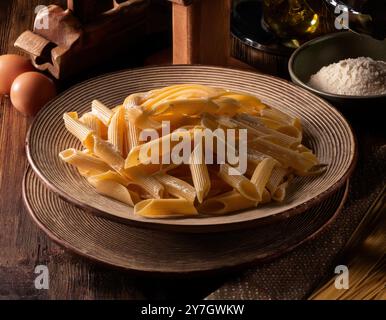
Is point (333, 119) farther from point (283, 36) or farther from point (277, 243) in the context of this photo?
point (283, 36)

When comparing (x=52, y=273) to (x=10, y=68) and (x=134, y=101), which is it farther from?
(x=10, y=68)

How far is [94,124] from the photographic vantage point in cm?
134

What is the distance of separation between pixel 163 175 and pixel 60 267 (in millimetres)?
216

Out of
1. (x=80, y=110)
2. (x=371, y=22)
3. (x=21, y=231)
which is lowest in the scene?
(x=21, y=231)

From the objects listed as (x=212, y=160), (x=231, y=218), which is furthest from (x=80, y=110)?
(x=231, y=218)

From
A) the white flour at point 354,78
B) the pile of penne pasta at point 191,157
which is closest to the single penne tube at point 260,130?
the pile of penne pasta at point 191,157

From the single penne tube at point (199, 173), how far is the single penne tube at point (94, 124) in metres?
0.20

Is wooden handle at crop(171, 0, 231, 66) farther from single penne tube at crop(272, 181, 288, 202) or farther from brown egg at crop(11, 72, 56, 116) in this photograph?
single penne tube at crop(272, 181, 288, 202)

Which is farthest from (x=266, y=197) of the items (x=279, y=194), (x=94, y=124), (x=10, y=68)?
(x=10, y=68)

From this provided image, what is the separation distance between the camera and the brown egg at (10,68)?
5.56ft

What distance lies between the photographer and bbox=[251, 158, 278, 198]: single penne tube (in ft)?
3.89

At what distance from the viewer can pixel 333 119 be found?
54.9 inches

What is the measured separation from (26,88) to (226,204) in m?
0.63

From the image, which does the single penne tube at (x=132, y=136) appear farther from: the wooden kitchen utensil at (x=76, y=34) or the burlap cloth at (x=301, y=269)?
the wooden kitchen utensil at (x=76, y=34)
